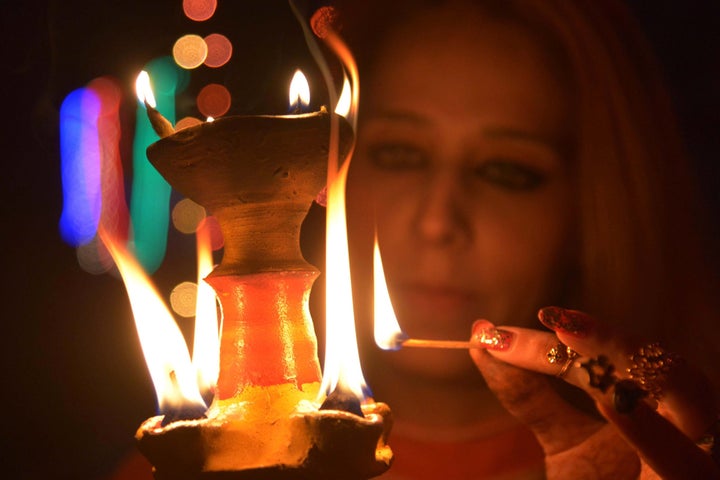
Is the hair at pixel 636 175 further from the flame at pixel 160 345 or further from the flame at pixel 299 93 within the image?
the flame at pixel 160 345

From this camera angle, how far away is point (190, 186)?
126cm

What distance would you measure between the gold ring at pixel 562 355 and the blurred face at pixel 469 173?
0.84 metres

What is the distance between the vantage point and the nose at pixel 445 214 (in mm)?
2438

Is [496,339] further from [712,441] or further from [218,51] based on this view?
[218,51]

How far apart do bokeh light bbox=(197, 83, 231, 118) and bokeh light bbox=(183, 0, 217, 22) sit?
29cm

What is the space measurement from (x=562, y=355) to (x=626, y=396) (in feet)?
1.03

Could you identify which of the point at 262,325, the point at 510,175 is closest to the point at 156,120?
the point at 262,325


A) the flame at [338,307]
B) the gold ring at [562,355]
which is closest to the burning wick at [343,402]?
the flame at [338,307]

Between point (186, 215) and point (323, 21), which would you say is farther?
point (186, 215)

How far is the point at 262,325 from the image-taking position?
1236 mm

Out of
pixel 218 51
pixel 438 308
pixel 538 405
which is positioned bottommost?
pixel 538 405

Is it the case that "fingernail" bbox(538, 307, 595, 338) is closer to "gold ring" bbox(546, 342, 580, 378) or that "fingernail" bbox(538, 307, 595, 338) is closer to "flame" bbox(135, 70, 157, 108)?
"gold ring" bbox(546, 342, 580, 378)

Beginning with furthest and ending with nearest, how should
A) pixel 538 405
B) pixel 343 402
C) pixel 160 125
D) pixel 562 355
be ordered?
pixel 538 405
pixel 562 355
pixel 160 125
pixel 343 402

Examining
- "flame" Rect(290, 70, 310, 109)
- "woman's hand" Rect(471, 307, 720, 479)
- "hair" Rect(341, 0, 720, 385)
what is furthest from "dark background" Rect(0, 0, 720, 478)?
"woman's hand" Rect(471, 307, 720, 479)
